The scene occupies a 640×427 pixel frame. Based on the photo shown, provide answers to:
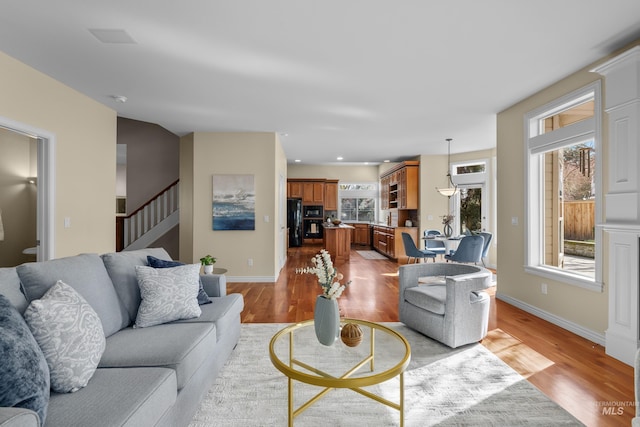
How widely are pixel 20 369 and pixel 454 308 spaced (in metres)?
2.79

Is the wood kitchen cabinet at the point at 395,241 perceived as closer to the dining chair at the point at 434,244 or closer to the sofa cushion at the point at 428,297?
the dining chair at the point at 434,244

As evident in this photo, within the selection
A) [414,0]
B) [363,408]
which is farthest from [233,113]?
[363,408]

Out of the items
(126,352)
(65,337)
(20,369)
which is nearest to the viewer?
(20,369)

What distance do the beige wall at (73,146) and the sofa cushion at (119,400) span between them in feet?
9.73

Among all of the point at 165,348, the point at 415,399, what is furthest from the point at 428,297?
the point at 165,348

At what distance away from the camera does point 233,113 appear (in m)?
4.63

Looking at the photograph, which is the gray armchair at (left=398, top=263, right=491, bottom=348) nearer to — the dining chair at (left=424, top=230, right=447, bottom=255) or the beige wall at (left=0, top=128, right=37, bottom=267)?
the dining chair at (left=424, top=230, right=447, bottom=255)

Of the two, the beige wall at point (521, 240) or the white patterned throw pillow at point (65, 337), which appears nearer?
the white patterned throw pillow at point (65, 337)

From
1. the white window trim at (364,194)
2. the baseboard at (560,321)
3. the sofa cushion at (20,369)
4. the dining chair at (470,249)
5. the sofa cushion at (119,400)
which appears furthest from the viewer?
the white window trim at (364,194)

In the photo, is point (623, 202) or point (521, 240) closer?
point (623, 202)

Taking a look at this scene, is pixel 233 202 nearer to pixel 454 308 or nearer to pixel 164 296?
pixel 164 296

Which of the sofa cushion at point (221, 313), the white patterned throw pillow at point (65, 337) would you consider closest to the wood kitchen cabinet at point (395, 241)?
the sofa cushion at point (221, 313)

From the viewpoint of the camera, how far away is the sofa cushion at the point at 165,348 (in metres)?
1.70

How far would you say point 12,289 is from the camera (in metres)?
1.56
